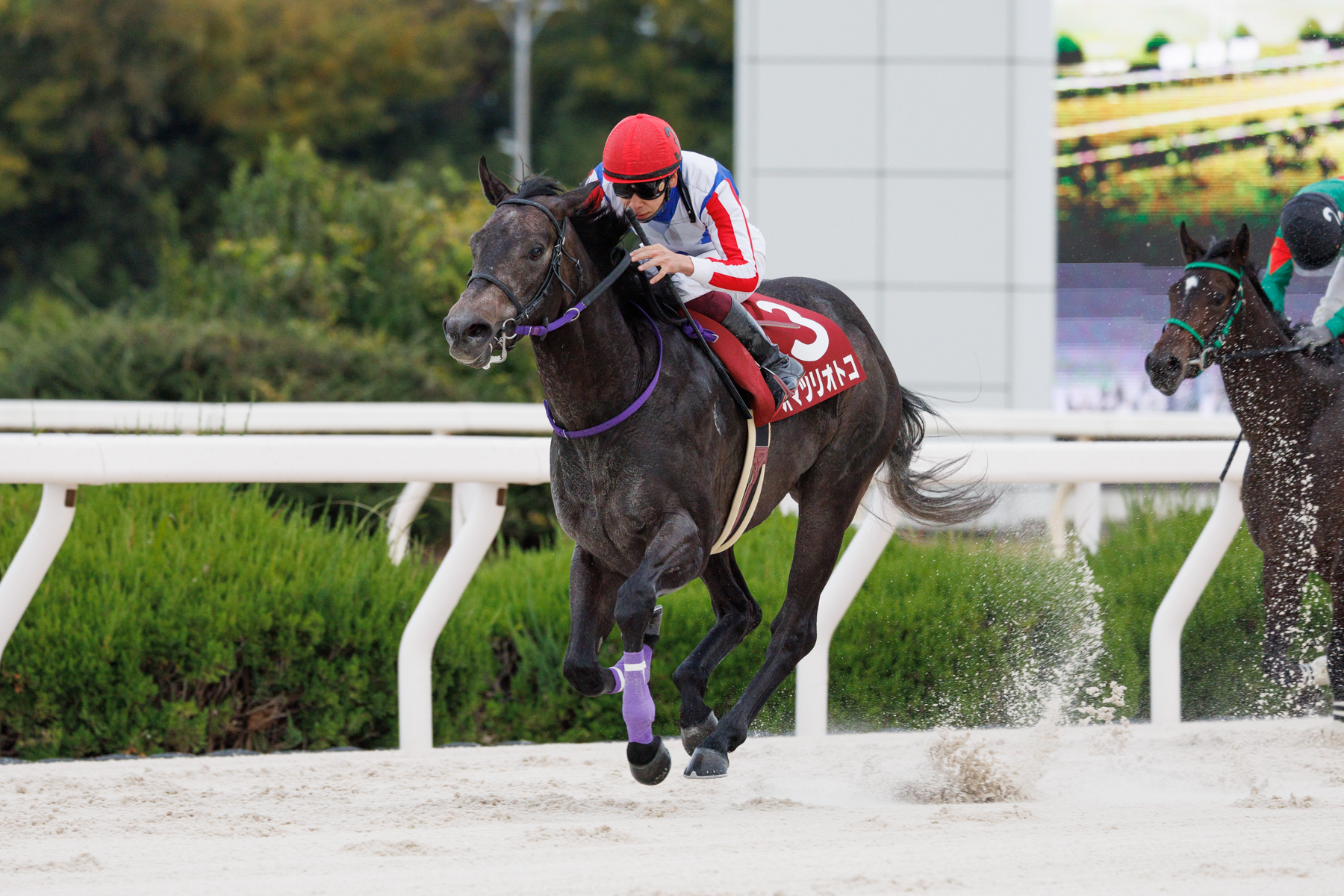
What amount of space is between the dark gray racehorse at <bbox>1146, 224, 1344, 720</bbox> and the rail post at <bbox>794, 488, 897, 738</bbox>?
97 cm

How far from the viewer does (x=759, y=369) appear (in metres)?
4.52

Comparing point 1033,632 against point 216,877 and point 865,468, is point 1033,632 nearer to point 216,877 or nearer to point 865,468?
point 865,468

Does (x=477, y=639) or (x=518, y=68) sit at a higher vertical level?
(x=518, y=68)

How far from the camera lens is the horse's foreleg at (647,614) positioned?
3916 mm

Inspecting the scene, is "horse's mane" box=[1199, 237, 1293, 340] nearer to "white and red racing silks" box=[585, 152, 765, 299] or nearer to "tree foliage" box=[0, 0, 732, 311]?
"white and red racing silks" box=[585, 152, 765, 299]

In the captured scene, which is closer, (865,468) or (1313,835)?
(1313,835)

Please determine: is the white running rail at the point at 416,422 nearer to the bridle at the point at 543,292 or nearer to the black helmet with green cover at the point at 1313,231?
the black helmet with green cover at the point at 1313,231

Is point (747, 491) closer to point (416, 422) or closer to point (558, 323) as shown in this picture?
point (558, 323)

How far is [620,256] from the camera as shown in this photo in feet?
14.1

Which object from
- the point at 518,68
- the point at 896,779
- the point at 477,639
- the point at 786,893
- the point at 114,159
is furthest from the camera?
the point at 518,68

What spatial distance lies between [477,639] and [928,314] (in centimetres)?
522

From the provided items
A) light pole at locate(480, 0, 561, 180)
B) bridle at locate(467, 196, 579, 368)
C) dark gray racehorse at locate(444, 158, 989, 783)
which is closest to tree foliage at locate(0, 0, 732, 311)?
light pole at locate(480, 0, 561, 180)

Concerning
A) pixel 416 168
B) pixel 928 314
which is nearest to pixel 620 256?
pixel 928 314

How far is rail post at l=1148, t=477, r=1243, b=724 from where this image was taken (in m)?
5.70
